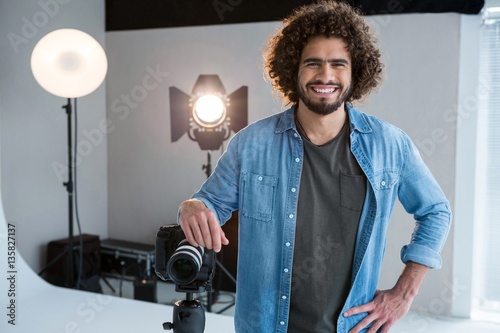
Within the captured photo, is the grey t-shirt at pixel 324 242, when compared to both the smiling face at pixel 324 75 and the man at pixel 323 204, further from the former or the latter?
the smiling face at pixel 324 75

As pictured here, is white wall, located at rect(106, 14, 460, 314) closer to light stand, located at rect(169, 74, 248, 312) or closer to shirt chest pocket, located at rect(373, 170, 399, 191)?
light stand, located at rect(169, 74, 248, 312)

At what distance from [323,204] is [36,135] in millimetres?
3234

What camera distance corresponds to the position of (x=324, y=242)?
54.2 inches

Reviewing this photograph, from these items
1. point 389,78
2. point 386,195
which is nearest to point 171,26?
point 389,78

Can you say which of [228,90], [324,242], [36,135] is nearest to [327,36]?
[324,242]

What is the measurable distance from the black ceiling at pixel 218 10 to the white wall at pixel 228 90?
Result: 6 cm

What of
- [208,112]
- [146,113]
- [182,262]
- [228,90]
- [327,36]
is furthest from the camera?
[146,113]

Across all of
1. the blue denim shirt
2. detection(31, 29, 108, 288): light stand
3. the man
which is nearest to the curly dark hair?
the man

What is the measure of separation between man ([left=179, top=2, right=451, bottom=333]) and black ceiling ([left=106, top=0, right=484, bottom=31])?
2055mm

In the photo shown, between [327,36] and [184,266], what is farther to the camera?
[327,36]

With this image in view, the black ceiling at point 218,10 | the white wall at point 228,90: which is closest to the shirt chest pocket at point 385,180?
the white wall at point 228,90

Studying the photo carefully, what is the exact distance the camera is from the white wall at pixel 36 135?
3771mm

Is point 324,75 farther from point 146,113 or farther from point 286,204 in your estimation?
point 146,113

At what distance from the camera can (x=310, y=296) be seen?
1.37 m
